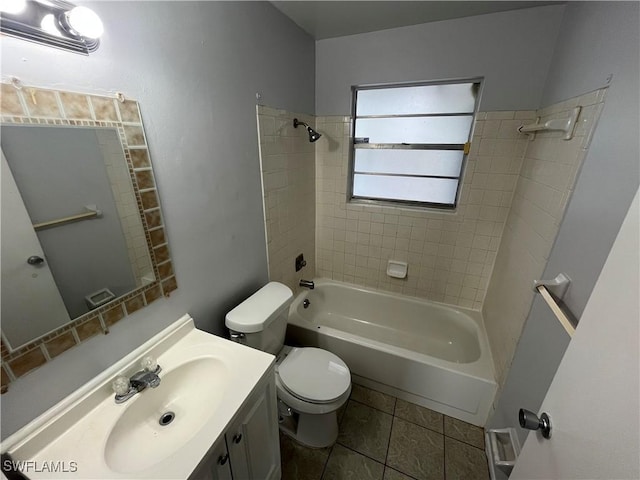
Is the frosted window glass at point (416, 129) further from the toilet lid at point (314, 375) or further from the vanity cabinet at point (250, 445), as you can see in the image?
the vanity cabinet at point (250, 445)

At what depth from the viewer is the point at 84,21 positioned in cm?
65

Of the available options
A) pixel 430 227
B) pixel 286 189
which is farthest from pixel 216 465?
pixel 430 227

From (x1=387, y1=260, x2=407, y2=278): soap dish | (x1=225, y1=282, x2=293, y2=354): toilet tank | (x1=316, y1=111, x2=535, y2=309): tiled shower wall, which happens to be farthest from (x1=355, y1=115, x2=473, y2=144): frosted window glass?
(x1=225, y1=282, x2=293, y2=354): toilet tank

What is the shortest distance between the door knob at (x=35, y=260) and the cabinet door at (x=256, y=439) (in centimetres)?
74

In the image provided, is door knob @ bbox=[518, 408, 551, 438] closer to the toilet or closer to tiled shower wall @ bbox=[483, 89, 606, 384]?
tiled shower wall @ bbox=[483, 89, 606, 384]

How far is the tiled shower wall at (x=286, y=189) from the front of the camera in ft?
5.11

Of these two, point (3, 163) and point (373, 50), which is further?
point (373, 50)

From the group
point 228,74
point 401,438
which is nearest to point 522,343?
point 401,438

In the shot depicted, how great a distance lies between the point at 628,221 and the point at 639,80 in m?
0.64

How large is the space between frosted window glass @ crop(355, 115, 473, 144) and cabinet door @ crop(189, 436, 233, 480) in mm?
2075

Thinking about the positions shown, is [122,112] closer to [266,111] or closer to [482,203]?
[266,111]

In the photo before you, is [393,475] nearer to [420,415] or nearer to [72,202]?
[420,415]

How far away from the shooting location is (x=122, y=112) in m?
0.83

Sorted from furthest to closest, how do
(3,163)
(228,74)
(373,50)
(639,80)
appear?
(373,50)
(228,74)
(639,80)
(3,163)
